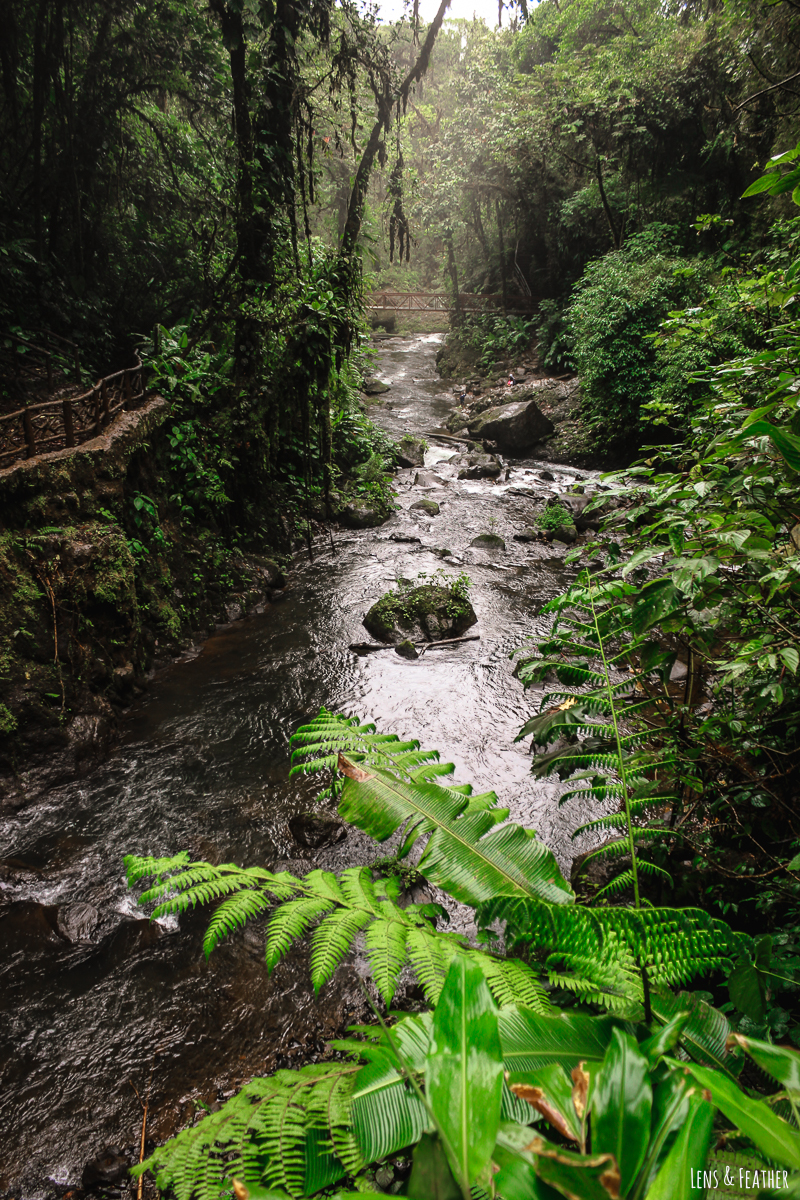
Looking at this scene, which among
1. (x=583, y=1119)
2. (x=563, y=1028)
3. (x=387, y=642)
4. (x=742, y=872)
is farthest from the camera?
(x=387, y=642)

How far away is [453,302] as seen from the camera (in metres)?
25.7

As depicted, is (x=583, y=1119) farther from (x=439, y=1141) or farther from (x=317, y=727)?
(x=317, y=727)

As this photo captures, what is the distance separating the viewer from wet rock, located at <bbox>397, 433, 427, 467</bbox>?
1408 cm

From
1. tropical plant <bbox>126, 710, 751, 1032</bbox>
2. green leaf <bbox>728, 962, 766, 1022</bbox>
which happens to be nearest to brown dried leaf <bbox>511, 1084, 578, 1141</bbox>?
tropical plant <bbox>126, 710, 751, 1032</bbox>

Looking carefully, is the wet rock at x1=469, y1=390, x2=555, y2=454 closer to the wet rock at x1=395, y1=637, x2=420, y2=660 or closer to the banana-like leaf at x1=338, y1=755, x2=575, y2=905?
the wet rock at x1=395, y1=637, x2=420, y2=660

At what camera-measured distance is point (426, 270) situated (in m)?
37.5

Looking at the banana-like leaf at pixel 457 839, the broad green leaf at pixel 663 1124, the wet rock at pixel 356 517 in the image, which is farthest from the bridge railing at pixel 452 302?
the broad green leaf at pixel 663 1124

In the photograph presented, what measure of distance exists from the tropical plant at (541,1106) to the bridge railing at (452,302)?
21639 millimetres

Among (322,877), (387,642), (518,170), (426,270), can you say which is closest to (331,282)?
(387,642)

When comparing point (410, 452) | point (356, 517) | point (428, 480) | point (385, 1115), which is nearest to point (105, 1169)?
point (385, 1115)

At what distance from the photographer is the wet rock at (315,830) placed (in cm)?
414

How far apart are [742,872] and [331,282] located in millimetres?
9532

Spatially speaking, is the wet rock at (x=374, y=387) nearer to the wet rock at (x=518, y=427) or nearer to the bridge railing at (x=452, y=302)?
the bridge railing at (x=452, y=302)

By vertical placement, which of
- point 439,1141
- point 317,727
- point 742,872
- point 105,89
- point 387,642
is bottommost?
point 387,642
